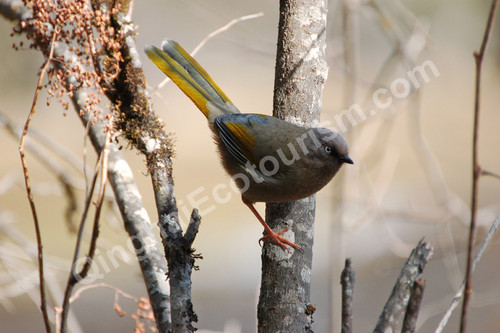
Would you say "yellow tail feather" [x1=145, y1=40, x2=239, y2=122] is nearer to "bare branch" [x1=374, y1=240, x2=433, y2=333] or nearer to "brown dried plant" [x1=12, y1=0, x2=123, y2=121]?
"brown dried plant" [x1=12, y1=0, x2=123, y2=121]

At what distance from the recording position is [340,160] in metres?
3.72

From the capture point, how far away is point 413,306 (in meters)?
1.42

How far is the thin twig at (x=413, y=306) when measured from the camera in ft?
4.64

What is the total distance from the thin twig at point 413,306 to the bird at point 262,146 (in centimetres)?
158

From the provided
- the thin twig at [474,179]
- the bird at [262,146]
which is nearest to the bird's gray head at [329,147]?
the bird at [262,146]

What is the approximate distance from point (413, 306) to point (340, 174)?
4142mm

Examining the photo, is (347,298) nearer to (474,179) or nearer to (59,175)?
(474,179)

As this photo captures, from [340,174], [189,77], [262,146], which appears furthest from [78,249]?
[340,174]

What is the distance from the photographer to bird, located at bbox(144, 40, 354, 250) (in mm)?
3449

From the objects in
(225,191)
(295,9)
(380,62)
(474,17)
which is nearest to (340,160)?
(295,9)

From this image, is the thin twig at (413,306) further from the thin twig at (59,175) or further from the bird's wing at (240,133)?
the thin twig at (59,175)

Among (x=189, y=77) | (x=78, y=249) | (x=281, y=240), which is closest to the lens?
(x=78, y=249)

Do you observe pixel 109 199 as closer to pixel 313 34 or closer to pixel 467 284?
pixel 313 34

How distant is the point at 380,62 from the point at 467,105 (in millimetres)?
2389
